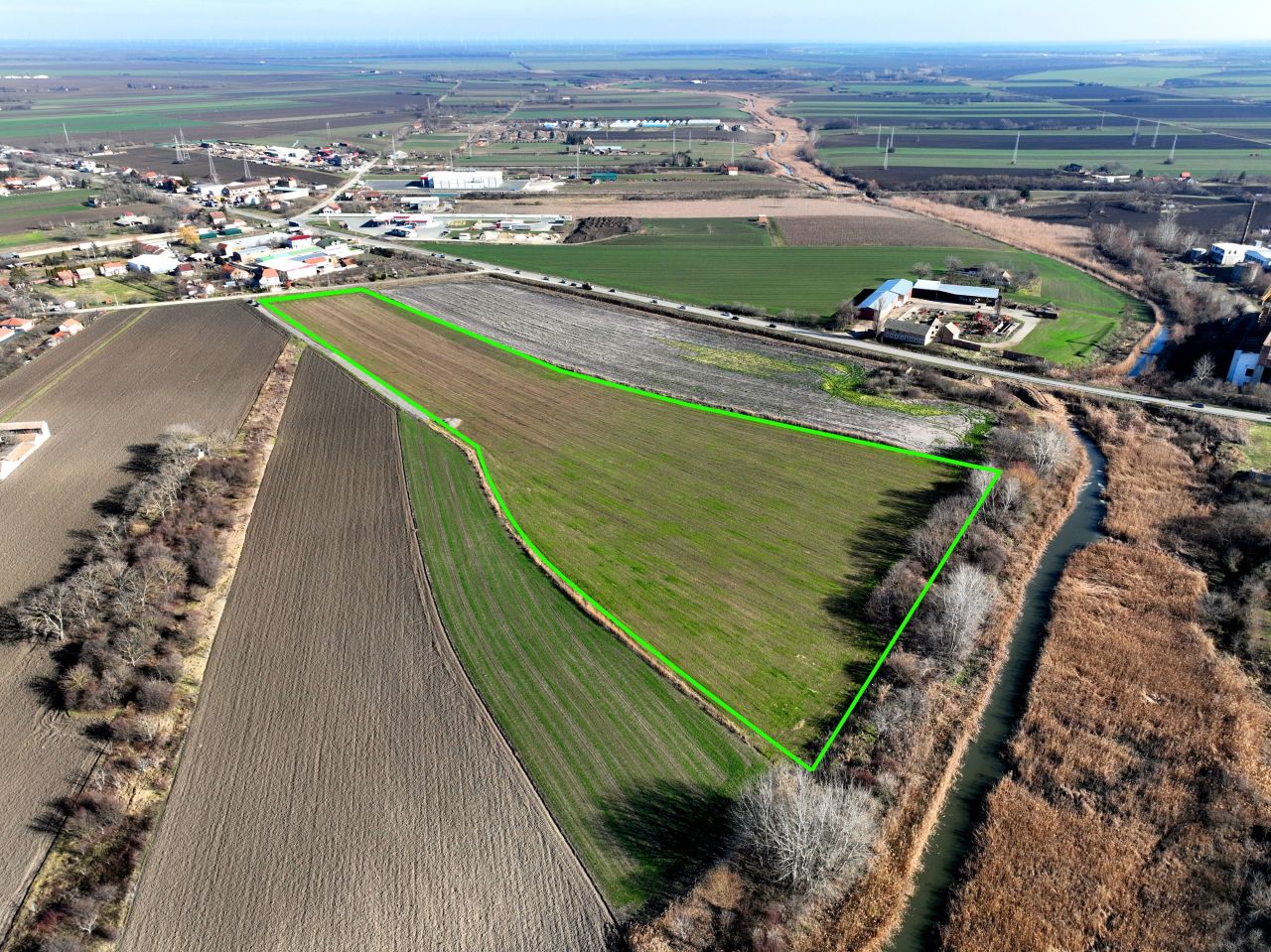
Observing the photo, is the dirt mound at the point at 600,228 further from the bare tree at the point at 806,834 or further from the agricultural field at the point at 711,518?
the bare tree at the point at 806,834

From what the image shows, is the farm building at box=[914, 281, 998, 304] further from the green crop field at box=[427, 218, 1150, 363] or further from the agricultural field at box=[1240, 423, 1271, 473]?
the agricultural field at box=[1240, 423, 1271, 473]

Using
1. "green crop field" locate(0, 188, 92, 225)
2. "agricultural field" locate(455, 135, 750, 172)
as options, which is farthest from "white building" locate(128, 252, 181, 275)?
"agricultural field" locate(455, 135, 750, 172)

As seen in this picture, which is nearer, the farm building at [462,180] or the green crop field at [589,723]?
the green crop field at [589,723]

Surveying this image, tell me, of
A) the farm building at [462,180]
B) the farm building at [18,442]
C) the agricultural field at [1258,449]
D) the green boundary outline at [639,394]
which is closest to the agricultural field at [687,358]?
the green boundary outline at [639,394]

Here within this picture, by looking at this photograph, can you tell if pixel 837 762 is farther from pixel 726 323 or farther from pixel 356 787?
pixel 726 323

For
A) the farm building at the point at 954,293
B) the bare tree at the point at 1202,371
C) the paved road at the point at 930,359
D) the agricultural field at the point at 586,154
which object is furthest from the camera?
the agricultural field at the point at 586,154

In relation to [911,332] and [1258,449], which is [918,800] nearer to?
[1258,449]

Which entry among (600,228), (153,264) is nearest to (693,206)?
(600,228)
